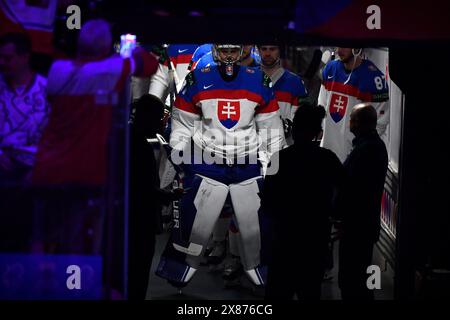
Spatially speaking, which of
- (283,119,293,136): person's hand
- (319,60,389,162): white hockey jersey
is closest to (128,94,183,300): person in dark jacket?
(283,119,293,136): person's hand

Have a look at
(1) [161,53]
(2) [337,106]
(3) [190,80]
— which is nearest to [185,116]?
(3) [190,80]

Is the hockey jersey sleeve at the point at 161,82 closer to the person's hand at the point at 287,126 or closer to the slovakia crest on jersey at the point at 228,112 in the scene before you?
the person's hand at the point at 287,126

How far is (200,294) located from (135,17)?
238cm

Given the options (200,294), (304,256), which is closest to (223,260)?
(200,294)

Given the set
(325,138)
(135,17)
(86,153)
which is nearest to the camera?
(86,153)

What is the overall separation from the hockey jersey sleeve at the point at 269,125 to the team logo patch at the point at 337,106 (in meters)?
0.81

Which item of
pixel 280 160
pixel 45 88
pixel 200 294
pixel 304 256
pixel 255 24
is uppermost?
pixel 255 24

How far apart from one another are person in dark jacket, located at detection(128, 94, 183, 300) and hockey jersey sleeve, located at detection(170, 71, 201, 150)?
1.24m

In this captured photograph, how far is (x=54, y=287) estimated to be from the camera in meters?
5.81

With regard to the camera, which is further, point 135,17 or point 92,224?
point 135,17

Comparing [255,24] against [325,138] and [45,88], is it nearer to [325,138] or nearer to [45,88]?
[45,88]

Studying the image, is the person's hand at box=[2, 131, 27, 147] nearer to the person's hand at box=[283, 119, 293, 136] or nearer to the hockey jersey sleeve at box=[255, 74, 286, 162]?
the hockey jersey sleeve at box=[255, 74, 286, 162]

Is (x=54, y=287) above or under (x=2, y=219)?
under

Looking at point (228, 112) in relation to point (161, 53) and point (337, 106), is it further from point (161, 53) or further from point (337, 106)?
point (161, 53)
